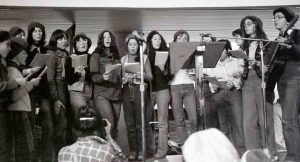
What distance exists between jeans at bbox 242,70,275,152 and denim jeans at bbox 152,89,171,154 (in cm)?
44

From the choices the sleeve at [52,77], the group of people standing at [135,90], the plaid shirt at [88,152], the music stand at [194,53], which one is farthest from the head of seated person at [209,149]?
the sleeve at [52,77]

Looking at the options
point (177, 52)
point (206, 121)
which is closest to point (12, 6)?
point (177, 52)

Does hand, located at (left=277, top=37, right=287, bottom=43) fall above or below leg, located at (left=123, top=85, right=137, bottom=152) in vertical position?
above

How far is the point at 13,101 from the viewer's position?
6.30 feet

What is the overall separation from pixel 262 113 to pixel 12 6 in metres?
1.41

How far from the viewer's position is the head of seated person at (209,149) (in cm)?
101

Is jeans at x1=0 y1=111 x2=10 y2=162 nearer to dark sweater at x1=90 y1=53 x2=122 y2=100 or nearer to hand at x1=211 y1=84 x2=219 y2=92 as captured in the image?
dark sweater at x1=90 y1=53 x2=122 y2=100

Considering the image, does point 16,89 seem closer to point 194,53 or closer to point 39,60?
point 39,60

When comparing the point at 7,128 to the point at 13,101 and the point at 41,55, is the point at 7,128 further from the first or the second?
the point at 41,55

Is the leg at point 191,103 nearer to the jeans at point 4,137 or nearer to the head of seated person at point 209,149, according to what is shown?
the jeans at point 4,137

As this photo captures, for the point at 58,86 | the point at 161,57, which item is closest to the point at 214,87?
the point at 161,57

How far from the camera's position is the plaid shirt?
1.47 m

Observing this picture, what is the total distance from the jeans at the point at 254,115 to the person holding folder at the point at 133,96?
0.55 metres

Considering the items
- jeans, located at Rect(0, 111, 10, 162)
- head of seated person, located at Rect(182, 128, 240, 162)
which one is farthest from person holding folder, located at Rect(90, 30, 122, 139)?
head of seated person, located at Rect(182, 128, 240, 162)
